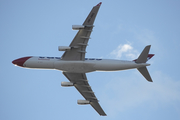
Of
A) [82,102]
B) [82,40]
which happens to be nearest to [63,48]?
[82,40]

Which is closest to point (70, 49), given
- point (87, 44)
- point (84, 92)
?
point (87, 44)

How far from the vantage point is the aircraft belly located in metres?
52.9

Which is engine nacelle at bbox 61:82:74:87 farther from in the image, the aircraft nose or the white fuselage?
the aircraft nose

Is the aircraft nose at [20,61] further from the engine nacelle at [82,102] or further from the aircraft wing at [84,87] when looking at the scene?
the engine nacelle at [82,102]

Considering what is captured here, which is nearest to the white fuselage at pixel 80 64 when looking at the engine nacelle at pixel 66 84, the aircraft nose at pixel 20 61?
the aircraft nose at pixel 20 61

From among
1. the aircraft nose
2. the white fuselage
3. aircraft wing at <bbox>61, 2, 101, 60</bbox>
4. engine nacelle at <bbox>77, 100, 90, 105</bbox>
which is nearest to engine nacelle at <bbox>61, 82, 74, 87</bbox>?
the white fuselage

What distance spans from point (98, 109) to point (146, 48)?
761 inches

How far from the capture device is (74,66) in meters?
53.5

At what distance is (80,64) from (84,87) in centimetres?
861

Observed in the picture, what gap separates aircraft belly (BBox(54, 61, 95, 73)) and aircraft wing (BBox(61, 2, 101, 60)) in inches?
38.0

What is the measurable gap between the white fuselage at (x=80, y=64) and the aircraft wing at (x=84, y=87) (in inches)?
134

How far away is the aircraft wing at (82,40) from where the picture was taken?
159 ft

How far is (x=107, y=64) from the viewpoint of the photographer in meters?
52.2

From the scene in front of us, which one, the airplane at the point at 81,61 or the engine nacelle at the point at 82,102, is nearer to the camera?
the airplane at the point at 81,61
